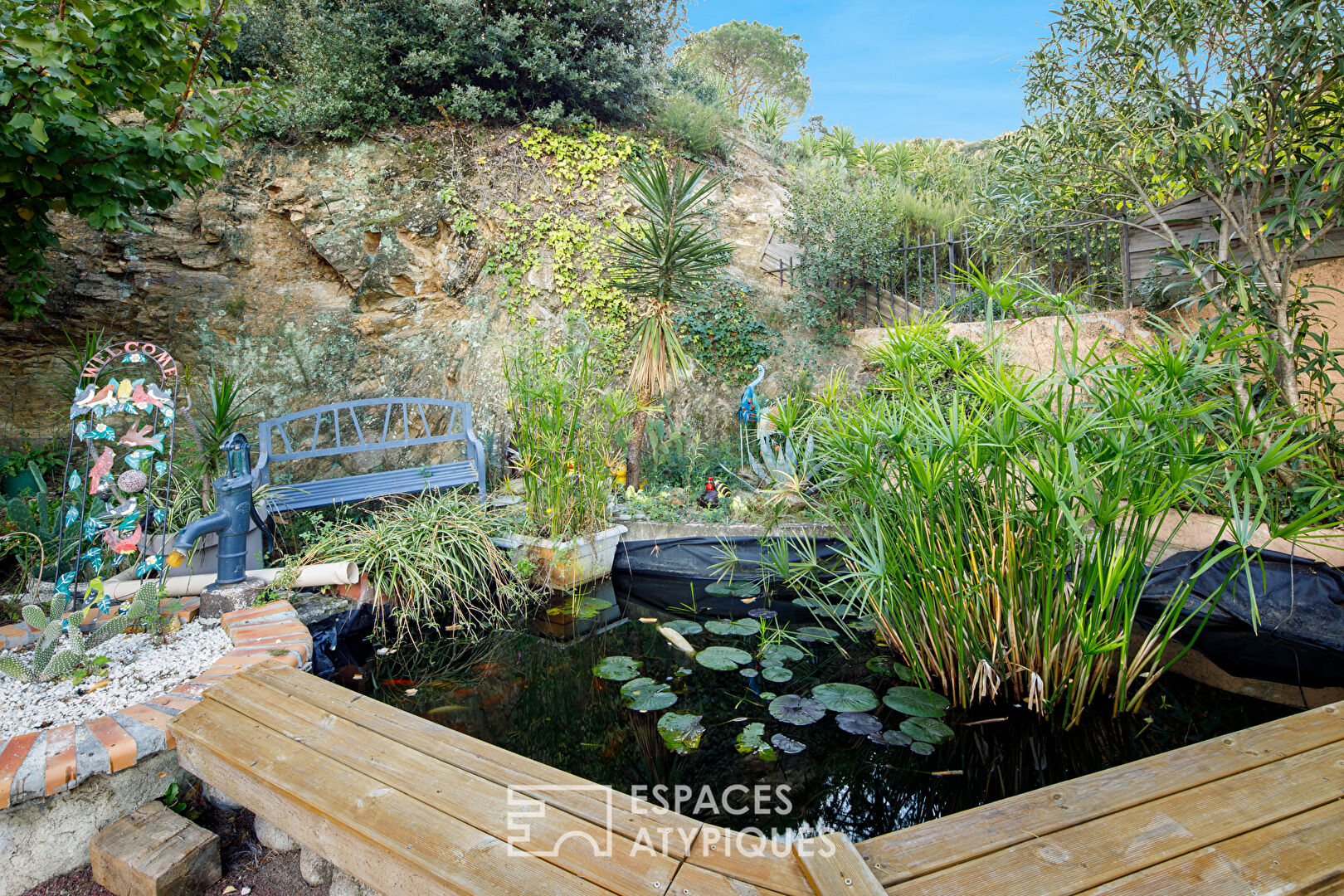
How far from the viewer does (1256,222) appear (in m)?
3.52

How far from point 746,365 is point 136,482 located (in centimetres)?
498

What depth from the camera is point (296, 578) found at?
9.96 feet

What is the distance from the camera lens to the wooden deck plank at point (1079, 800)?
1.25m

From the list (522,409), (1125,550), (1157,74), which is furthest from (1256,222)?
(522,409)

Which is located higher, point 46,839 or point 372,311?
point 372,311

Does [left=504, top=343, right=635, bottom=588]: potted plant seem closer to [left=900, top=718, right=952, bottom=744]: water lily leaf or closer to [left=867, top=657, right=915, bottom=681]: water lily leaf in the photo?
[left=867, top=657, right=915, bottom=681]: water lily leaf

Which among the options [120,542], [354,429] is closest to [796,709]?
[120,542]

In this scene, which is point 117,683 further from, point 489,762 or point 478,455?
point 478,455

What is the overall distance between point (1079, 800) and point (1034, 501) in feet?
3.80

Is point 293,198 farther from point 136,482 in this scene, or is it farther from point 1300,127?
point 1300,127

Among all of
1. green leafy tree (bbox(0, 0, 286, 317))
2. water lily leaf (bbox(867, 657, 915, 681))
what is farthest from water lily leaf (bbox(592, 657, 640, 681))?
green leafy tree (bbox(0, 0, 286, 317))

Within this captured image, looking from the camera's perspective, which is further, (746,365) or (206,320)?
(746,365)

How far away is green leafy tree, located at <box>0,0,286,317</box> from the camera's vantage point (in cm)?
241

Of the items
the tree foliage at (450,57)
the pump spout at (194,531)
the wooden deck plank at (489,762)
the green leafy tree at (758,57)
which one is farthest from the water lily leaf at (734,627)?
the green leafy tree at (758,57)
